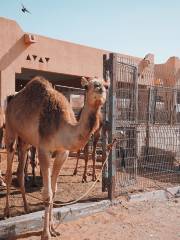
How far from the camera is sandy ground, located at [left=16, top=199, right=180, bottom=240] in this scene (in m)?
5.87

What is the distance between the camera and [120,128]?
7918mm

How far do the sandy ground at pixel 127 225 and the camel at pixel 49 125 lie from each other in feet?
1.52

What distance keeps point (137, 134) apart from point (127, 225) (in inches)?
97.5

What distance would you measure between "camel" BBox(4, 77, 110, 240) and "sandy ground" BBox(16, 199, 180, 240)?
1.52 ft

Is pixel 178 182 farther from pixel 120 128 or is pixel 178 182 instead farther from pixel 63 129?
pixel 63 129

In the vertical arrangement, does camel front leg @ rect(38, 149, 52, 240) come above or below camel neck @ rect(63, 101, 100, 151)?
below

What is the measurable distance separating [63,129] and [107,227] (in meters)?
1.80

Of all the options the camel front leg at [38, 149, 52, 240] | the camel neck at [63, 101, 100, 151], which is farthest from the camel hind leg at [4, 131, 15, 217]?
the camel neck at [63, 101, 100, 151]

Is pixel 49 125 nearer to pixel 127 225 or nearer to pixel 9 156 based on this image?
pixel 9 156

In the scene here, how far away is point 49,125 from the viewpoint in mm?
5840

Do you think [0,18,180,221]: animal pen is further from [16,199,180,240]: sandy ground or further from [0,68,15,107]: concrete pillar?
[0,68,15,107]: concrete pillar

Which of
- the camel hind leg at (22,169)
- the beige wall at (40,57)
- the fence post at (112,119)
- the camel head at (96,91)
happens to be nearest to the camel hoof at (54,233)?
the camel hind leg at (22,169)

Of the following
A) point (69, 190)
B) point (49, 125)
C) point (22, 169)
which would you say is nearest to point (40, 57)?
point (69, 190)

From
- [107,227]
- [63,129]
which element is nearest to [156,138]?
[107,227]
